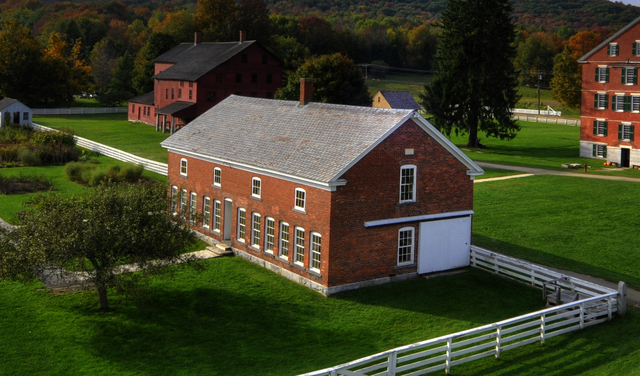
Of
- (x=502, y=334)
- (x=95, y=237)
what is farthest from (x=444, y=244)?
(x=95, y=237)

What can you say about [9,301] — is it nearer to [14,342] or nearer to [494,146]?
[14,342]

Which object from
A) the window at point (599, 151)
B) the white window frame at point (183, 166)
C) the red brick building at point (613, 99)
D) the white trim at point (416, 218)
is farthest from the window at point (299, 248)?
the window at point (599, 151)

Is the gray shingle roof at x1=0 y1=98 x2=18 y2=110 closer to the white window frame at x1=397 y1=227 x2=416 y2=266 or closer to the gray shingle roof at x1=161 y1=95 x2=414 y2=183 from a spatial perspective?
the gray shingle roof at x1=161 y1=95 x2=414 y2=183

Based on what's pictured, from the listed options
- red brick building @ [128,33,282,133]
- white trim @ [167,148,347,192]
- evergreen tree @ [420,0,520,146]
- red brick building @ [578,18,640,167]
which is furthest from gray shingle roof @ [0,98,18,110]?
red brick building @ [578,18,640,167]

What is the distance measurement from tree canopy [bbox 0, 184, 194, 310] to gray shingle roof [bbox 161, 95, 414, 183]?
19.4 ft

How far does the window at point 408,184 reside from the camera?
2612 centimetres

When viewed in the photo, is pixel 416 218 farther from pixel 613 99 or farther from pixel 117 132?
pixel 117 132

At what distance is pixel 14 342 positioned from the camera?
66.9 feet

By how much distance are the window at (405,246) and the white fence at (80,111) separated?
69.6 m

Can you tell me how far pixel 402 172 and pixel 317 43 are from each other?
9804 cm

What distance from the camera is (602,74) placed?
56375 mm

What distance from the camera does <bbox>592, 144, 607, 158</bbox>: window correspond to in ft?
188

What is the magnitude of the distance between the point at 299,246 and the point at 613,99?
129 feet

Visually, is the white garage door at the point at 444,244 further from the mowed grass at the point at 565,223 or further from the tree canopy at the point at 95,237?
the tree canopy at the point at 95,237
